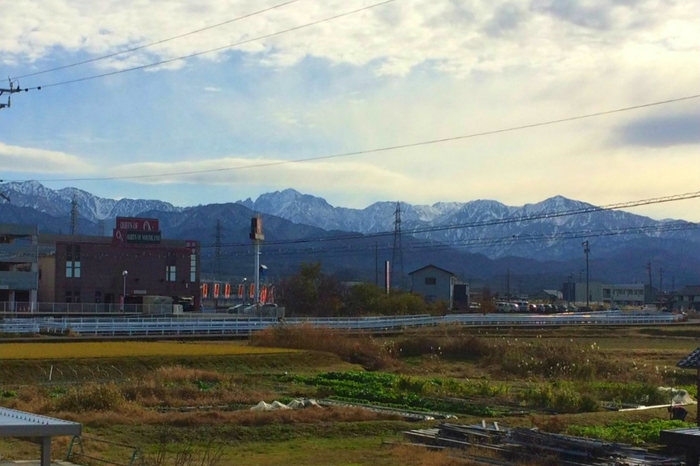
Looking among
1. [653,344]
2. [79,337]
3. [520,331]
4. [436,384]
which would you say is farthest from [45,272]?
[436,384]

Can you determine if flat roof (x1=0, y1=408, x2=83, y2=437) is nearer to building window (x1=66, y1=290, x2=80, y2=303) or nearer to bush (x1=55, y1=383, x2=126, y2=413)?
bush (x1=55, y1=383, x2=126, y2=413)

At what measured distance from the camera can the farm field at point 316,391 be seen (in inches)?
771

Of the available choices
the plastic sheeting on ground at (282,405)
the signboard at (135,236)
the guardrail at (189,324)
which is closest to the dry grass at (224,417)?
the plastic sheeting on ground at (282,405)

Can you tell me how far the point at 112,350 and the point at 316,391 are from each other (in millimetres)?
13776

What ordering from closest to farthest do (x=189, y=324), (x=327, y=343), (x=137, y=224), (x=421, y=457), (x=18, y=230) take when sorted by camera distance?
(x=421, y=457)
(x=327, y=343)
(x=189, y=324)
(x=18, y=230)
(x=137, y=224)

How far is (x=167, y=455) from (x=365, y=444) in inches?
192

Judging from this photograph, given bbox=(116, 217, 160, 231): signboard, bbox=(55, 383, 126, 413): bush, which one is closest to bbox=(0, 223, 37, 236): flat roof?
bbox=(116, 217, 160, 231): signboard

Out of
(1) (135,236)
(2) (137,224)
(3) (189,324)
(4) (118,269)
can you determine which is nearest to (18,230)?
(4) (118,269)

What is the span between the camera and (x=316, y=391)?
31.6m

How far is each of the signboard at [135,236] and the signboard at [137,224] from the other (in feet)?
3.33

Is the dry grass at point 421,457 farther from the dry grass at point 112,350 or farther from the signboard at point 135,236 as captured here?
the signboard at point 135,236

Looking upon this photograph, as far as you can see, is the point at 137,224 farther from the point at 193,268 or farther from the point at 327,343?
the point at 327,343

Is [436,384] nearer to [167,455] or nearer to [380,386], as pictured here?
[380,386]

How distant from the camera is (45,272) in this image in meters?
86.8
